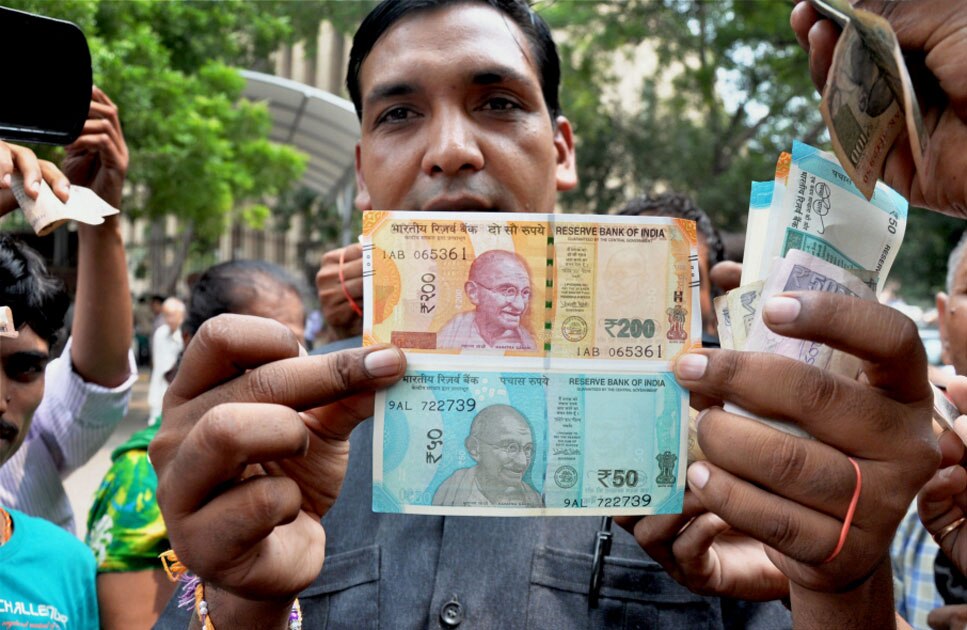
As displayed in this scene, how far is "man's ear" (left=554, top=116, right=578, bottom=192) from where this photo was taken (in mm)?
2172

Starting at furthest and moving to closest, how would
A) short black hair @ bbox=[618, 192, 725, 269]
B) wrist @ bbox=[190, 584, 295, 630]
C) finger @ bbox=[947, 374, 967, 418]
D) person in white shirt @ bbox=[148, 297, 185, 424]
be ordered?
1. person in white shirt @ bbox=[148, 297, 185, 424]
2. short black hair @ bbox=[618, 192, 725, 269]
3. finger @ bbox=[947, 374, 967, 418]
4. wrist @ bbox=[190, 584, 295, 630]

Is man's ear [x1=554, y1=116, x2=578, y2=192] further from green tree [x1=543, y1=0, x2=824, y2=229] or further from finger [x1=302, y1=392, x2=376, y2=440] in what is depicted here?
green tree [x1=543, y1=0, x2=824, y2=229]

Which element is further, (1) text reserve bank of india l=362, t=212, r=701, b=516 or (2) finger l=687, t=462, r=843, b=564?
(1) text reserve bank of india l=362, t=212, r=701, b=516

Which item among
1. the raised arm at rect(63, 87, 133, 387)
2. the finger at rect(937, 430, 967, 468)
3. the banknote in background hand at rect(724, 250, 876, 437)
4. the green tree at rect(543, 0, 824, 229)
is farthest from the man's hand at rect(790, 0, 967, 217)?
the green tree at rect(543, 0, 824, 229)

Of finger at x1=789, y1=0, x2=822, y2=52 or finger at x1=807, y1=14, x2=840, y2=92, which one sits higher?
finger at x1=789, y1=0, x2=822, y2=52

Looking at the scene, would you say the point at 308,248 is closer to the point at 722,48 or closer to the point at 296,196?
the point at 296,196

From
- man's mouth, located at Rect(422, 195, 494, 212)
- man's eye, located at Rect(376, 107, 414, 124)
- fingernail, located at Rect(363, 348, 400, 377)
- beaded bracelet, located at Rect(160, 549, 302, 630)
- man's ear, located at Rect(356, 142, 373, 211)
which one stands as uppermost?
man's eye, located at Rect(376, 107, 414, 124)

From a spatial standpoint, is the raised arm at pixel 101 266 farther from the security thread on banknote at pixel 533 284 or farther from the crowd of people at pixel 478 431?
the security thread on banknote at pixel 533 284

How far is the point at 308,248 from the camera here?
2925 centimetres

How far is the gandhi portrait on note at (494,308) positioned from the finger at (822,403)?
36 centimetres

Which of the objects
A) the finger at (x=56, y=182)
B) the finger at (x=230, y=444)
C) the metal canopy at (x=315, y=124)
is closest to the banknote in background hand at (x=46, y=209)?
the finger at (x=56, y=182)

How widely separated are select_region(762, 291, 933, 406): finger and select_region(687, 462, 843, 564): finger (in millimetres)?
221

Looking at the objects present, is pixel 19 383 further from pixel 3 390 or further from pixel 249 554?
pixel 249 554

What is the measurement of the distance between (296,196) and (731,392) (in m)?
27.8
